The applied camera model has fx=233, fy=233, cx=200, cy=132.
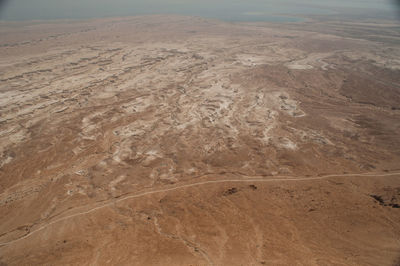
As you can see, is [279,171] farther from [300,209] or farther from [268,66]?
[268,66]

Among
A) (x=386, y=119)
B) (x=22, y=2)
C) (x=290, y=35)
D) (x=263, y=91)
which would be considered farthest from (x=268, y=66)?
(x=22, y=2)

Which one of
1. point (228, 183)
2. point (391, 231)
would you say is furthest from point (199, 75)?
point (391, 231)

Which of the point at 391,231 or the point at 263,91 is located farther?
the point at 263,91

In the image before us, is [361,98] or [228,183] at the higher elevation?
[361,98]

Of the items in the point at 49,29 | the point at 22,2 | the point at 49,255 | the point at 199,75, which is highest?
the point at 22,2

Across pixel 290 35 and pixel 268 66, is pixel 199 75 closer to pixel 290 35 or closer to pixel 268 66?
pixel 268 66

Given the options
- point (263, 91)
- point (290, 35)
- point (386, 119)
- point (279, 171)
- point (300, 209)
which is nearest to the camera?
point (300, 209)

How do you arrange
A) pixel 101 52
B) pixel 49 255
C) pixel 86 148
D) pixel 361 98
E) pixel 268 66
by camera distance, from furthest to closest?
pixel 101 52, pixel 268 66, pixel 361 98, pixel 86 148, pixel 49 255
